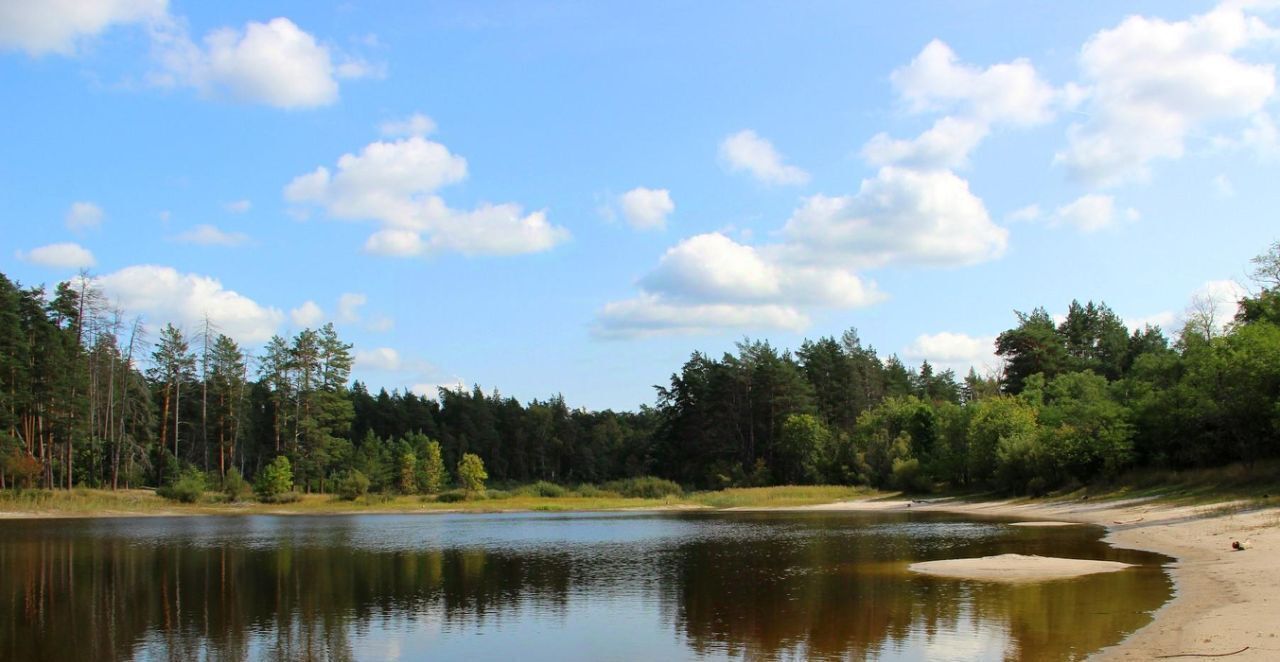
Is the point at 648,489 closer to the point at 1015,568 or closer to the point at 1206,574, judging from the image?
the point at 1015,568

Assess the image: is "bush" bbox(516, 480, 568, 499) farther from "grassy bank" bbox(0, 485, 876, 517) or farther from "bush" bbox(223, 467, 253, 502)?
"bush" bbox(223, 467, 253, 502)

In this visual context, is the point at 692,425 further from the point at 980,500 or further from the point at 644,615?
the point at 644,615

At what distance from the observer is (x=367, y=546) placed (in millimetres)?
43750

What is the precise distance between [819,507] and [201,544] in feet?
163

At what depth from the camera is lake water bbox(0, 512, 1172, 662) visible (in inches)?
701

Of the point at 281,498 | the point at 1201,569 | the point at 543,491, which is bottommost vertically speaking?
the point at 543,491

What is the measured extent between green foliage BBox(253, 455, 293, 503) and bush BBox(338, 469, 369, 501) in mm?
4953

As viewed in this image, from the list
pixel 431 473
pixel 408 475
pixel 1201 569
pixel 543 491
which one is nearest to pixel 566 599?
pixel 1201 569

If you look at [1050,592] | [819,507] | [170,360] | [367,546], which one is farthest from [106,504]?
[1050,592]

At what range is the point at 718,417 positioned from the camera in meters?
115

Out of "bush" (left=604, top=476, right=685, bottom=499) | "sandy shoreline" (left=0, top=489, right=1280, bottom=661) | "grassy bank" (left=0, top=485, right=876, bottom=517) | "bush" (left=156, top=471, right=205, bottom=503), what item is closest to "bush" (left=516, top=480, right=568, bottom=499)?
"grassy bank" (left=0, top=485, right=876, bottom=517)

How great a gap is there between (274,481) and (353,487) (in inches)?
280

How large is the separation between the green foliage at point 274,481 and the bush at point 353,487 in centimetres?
495

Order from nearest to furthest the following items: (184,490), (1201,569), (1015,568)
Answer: (1201,569) → (1015,568) → (184,490)
